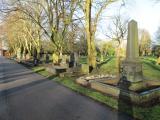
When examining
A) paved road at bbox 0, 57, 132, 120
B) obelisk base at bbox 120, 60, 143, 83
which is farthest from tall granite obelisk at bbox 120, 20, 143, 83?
paved road at bbox 0, 57, 132, 120

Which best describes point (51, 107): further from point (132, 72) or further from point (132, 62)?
point (132, 62)

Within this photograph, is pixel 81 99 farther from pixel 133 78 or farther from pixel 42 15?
pixel 42 15

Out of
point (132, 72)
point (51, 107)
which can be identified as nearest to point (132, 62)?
point (132, 72)

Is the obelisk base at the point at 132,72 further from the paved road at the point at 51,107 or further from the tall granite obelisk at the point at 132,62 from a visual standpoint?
the paved road at the point at 51,107

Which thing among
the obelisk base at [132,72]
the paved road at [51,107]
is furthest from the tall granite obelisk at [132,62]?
the paved road at [51,107]

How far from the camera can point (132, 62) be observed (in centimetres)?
1054

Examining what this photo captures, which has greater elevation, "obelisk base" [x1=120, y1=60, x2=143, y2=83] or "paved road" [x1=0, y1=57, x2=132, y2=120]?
"obelisk base" [x1=120, y1=60, x2=143, y2=83]

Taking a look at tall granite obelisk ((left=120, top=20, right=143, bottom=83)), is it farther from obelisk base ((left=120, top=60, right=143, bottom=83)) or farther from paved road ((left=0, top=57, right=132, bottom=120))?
paved road ((left=0, top=57, right=132, bottom=120))

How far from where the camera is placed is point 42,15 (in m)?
31.0

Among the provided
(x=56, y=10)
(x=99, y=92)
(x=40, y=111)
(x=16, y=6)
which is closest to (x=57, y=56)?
(x=56, y=10)

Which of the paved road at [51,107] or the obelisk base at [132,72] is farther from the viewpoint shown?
the obelisk base at [132,72]

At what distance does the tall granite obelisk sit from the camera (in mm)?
10297

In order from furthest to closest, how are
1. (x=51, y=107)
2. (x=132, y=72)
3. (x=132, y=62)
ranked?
(x=132, y=62) < (x=132, y=72) < (x=51, y=107)

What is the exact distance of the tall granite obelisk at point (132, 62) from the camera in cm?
1030
